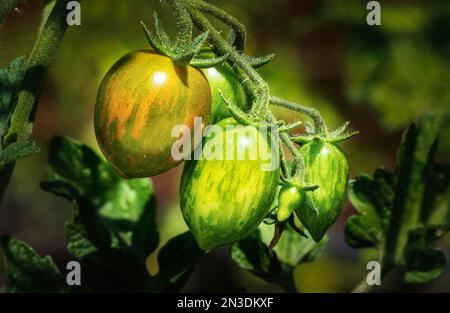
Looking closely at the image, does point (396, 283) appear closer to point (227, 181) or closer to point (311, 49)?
point (227, 181)

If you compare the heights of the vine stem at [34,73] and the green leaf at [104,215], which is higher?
the vine stem at [34,73]

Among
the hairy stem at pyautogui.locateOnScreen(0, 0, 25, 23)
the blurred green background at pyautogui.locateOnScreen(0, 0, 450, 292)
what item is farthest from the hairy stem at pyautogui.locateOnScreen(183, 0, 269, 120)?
the blurred green background at pyautogui.locateOnScreen(0, 0, 450, 292)

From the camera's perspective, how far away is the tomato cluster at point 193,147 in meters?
0.50

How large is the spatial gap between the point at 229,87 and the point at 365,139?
5.74 ft

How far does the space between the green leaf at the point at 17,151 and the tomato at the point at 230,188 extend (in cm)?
10

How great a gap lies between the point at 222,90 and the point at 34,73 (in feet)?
0.41

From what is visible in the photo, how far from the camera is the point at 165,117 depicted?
1.63ft

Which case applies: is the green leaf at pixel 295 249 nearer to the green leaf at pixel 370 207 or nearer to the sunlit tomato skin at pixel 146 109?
the green leaf at pixel 370 207

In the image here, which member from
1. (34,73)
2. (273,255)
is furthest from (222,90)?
(273,255)

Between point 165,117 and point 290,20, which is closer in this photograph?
point 165,117

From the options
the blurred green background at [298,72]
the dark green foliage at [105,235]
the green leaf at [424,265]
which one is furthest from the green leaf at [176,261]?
the blurred green background at [298,72]

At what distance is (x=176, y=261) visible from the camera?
27.7 inches
